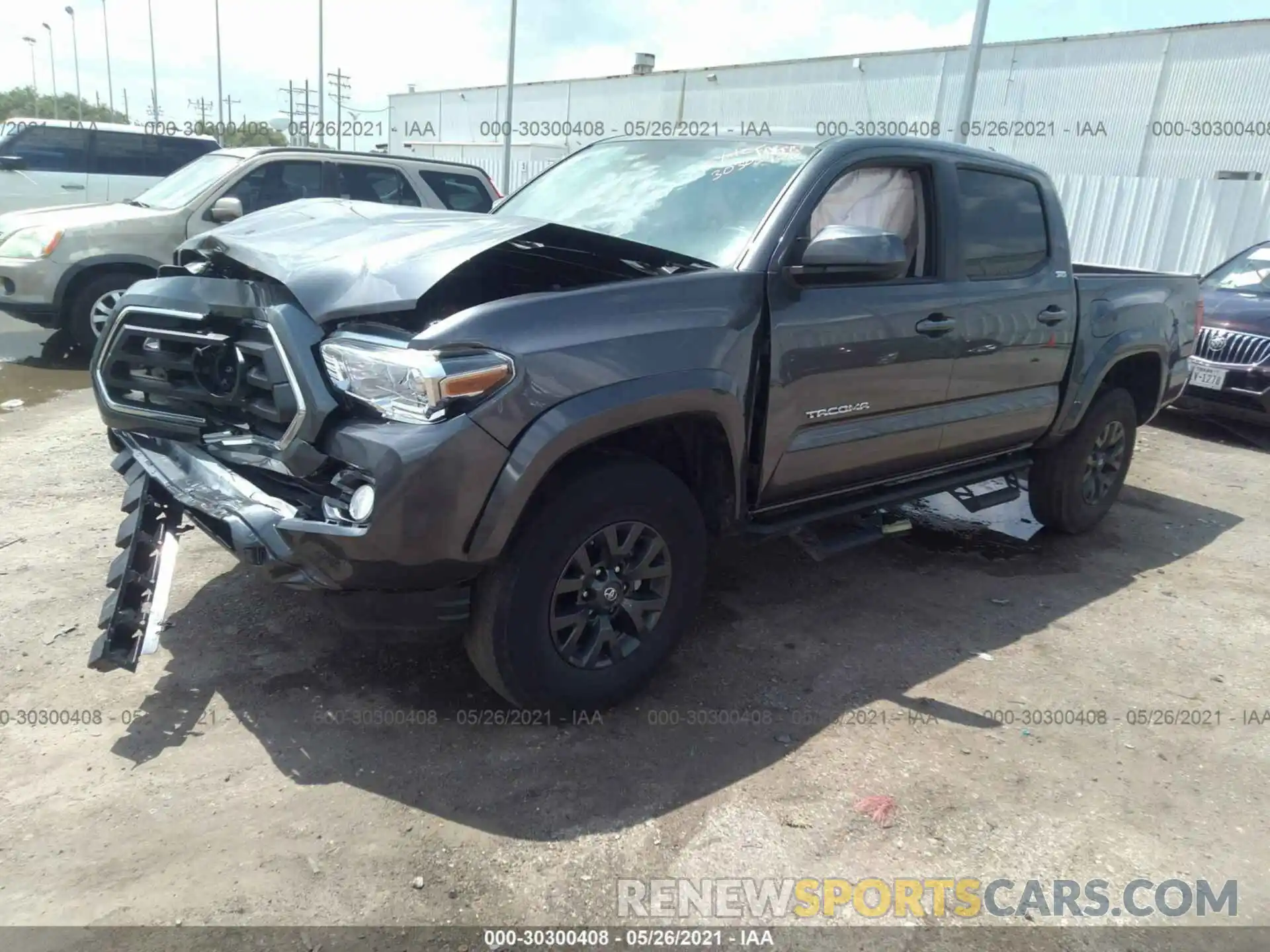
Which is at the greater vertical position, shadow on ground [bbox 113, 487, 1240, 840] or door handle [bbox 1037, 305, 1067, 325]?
door handle [bbox 1037, 305, 1067, 325]

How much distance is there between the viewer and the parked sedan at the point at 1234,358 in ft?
25.3

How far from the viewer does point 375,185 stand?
8523mm

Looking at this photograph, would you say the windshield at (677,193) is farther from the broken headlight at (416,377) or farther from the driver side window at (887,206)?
the broken headlight at (416,377)

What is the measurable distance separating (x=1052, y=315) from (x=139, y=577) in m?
4.11

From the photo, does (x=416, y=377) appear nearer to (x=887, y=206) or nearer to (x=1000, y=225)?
(x=887, y=206)

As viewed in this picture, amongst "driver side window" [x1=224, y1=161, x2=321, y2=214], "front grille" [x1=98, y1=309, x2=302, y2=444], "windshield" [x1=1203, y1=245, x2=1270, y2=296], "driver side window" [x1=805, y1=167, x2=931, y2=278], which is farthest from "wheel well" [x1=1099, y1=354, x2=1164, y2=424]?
"driver side window" [x1=224, y1=161, x2=321, y2=214]

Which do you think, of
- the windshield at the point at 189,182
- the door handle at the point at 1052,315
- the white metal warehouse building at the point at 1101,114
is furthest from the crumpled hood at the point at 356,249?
the white metal warehouse building at the point at 1101,114

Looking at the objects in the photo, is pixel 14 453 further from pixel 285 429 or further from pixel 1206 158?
pixel 1206 158

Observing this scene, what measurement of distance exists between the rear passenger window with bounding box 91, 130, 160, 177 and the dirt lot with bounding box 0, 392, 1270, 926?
874 centimetres

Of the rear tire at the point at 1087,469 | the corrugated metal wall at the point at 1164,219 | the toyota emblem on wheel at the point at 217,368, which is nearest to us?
the toyota emblem on wheel at the point at 217,368

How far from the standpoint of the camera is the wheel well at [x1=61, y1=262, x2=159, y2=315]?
7.48 meters

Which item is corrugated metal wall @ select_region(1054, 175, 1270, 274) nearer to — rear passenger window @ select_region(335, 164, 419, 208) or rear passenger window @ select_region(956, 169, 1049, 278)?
rear passenger window @ select_region(335, 164, 419, 208)

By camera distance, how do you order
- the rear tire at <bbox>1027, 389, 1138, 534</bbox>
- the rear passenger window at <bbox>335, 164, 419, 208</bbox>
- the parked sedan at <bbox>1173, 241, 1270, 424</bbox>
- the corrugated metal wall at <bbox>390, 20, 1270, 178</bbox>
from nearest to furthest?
1. the rear tire at <bbox>1027, 389, 1138, 534</bbox>
2. the parked sedan at <bbox>1173, 241, 1270, 424</bbox>
3. the rear passenger window at <bbox>335, 164, 419, 208</bbox>
4. the corrugated metal wall at <bbox>390, 20, 1270, 178</bbox>

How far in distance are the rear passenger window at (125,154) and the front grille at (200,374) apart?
32.4 ft
